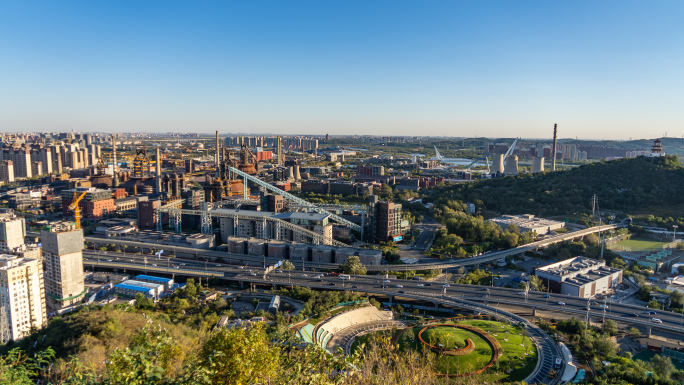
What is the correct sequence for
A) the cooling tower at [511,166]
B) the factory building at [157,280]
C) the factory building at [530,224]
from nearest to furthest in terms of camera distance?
1. the factory building at [157,280]
2. the factory building at [530,224]
3. the cooling tower at [511,166]

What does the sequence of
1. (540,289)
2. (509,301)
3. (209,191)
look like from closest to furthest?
(509,301) < (540,289) < (209,191)

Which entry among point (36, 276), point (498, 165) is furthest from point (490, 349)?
point (498, 165)

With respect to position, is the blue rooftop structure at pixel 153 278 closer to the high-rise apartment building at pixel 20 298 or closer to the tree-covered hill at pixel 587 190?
the high-rise apartment building at pixel 20 298

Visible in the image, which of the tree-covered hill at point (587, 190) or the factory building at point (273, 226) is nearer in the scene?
the factory building at point (273, 226)

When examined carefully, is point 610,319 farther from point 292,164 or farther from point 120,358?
point 292,164

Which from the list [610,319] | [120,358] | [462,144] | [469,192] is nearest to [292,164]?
[469,192]

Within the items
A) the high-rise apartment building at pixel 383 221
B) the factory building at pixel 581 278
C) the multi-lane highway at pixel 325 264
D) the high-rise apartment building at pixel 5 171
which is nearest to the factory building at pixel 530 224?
the multi-lane highway at pixel 325 264
